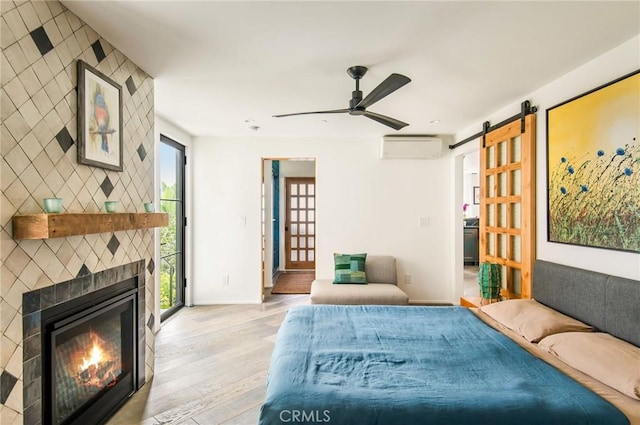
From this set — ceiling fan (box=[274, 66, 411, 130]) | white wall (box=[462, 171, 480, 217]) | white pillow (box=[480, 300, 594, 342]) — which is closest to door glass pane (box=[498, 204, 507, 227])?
white pillow (box=[480, 300, 594, 342])

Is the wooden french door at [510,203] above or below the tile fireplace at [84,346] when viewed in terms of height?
above

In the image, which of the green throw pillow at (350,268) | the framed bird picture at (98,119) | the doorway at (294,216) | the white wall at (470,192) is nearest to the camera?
the framed bird picture at (98,119)

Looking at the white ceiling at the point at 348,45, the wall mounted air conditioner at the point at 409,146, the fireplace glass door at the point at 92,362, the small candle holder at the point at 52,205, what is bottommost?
the fireplace glass door at the point at 92,362

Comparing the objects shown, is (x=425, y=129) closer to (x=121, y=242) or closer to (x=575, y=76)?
(x=575, y=76)

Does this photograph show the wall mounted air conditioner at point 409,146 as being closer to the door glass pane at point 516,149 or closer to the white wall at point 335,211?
the white wall at point 335,211

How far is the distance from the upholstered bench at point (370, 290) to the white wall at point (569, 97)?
157 centimetres

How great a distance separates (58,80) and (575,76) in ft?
10.9

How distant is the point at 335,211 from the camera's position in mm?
4715

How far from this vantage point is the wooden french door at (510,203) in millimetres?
2814

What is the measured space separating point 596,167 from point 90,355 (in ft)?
11.4

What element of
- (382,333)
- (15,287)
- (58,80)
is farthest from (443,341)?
(58,80)

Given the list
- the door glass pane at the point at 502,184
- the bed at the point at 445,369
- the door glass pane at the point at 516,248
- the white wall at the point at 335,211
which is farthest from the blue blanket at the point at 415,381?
the white wall at the point at 335,211

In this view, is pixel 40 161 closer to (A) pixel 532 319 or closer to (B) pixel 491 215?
(A) pixel 532 319

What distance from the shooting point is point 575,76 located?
241 cm
